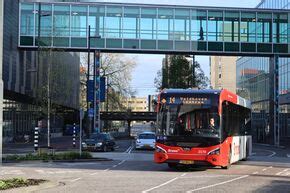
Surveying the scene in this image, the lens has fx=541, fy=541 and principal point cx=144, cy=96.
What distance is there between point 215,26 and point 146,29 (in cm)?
742

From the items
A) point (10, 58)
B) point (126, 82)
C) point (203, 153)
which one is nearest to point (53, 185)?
point (203, 153)

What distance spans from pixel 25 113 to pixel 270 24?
31934 millimetres

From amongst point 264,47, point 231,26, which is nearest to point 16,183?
point 231,26

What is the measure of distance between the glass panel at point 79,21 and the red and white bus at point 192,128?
117 feet

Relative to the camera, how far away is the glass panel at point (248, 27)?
5750 centimetres

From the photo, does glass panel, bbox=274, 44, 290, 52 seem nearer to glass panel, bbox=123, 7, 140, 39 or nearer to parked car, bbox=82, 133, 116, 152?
glass panel, bbox=123, 7, 140, 39

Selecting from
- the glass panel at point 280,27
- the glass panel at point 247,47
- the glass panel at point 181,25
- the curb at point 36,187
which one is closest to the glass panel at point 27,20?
the glass panel at point 181,25

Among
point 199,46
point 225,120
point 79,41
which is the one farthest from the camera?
point 199,46

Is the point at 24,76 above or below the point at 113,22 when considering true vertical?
below

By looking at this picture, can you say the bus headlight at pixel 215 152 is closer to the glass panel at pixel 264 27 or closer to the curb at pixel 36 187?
the curb at pixel 36 187

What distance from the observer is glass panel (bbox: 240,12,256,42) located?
189 feet

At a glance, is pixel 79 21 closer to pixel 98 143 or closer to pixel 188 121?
pixel 98 143

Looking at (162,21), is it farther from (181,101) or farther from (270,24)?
(181,101)

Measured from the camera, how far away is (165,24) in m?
56.6
